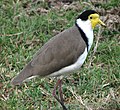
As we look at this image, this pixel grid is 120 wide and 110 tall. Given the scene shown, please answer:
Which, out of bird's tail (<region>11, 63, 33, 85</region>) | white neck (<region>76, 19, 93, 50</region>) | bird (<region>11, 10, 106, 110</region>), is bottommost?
bird's tail (<region>11, 63, 33, 85</region>)

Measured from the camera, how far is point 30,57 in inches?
247

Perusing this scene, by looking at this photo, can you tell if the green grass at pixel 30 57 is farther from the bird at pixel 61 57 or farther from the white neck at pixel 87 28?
the white neck at pixel 87 28

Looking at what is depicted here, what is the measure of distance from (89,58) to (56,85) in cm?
100

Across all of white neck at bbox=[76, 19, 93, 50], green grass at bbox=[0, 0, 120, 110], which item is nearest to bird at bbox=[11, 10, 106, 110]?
white neck at bbox=[76, 19, 93, 50]

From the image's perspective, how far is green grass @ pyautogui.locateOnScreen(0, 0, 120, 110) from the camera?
5453mm

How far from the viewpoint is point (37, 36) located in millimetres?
6777

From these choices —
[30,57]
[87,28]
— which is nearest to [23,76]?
[87,28]

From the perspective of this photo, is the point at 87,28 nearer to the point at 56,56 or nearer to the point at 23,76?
the point at 56,56

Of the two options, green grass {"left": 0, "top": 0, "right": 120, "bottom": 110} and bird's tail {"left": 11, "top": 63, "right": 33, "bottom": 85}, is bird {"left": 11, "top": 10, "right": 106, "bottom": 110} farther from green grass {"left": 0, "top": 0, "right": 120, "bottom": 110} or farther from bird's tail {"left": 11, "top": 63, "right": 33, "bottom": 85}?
green grass {"left": 0, "top": 0, "right": 120, "bottom": 110}

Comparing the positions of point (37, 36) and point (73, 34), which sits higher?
point (73, 34)

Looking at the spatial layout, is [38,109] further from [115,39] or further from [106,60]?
[115,39]

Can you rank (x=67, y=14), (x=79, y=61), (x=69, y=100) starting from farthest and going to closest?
(x=67, y=14) < (x=69, y=100) < (x=79, y=61)

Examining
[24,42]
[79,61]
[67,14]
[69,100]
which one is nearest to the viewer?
[79,61]

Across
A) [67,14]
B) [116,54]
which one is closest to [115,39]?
[116,54]
